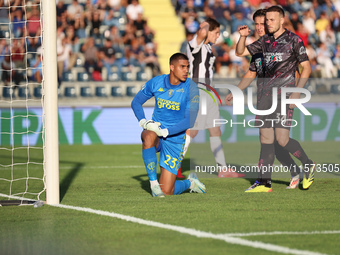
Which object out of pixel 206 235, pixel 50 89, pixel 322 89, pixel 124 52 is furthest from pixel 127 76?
pixel 206 235

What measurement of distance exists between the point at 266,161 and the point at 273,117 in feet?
1.79

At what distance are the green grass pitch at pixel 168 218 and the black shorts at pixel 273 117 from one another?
789mm

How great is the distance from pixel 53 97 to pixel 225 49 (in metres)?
14.4

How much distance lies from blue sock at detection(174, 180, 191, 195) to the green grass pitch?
0.12 m

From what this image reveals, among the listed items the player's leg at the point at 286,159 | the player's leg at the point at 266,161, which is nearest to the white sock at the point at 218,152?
the player's leg at the point at 286,159

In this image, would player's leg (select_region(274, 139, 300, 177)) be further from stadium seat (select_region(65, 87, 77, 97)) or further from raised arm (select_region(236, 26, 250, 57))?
stadium seat (select_region(65, 87, 77, 97))

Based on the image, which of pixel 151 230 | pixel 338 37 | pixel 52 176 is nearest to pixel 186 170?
pixel 52 176

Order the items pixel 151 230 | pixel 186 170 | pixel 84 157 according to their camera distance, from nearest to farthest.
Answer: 1. pixel 151 230
2. pixel 186 170
3. pixel 84 157

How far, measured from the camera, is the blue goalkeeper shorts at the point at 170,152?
24.4 ft

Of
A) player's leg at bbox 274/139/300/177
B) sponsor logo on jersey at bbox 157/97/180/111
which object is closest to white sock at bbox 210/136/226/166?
player's leg at bbox 274/139/300/177

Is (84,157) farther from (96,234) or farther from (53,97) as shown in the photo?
(96,234)

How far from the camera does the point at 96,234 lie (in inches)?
202

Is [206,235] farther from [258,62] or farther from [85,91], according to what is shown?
[85,91]

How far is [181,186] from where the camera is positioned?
750cm
